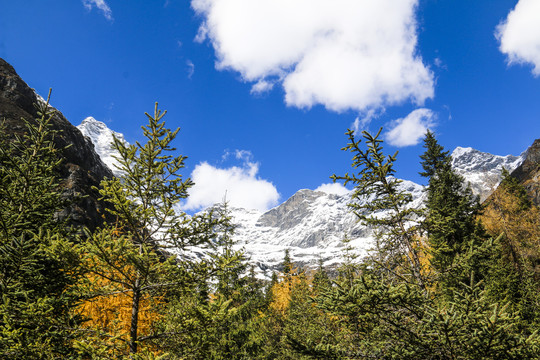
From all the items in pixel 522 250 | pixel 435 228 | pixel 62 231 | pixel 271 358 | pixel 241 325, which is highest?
pixel 62 231

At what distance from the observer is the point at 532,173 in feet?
144

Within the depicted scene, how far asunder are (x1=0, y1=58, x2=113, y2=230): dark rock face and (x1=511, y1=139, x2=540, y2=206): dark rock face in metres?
61.2

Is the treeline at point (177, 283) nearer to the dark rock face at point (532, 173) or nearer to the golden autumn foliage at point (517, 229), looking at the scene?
the golden autumn foliage at point (517, 229)

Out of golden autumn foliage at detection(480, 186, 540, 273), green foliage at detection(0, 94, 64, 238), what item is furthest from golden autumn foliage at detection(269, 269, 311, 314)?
green foliage at detection(0, 94, 64, 238)

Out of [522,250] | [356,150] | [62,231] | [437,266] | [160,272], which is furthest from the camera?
[522,250]

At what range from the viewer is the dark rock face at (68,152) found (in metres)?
37.1

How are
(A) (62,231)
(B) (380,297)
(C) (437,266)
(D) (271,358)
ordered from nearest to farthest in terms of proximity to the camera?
1. (B) (380,297)
2. (C) (437,266)
3. (A) (62,231)
4. (D) (271,358)

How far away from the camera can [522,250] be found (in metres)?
20.4

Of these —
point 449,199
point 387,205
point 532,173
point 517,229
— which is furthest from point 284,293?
point 532,173

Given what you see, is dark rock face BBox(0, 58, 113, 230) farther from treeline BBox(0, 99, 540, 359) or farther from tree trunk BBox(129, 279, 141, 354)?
tree trunk BBox(129, 279, 141, 354)

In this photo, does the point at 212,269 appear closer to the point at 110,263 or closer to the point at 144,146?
the point at 110,263

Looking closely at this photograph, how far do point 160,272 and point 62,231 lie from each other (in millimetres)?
5171

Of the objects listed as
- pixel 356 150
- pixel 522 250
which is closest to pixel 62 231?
pixel 356 150

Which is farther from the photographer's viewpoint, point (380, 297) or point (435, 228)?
point (435, 228)
